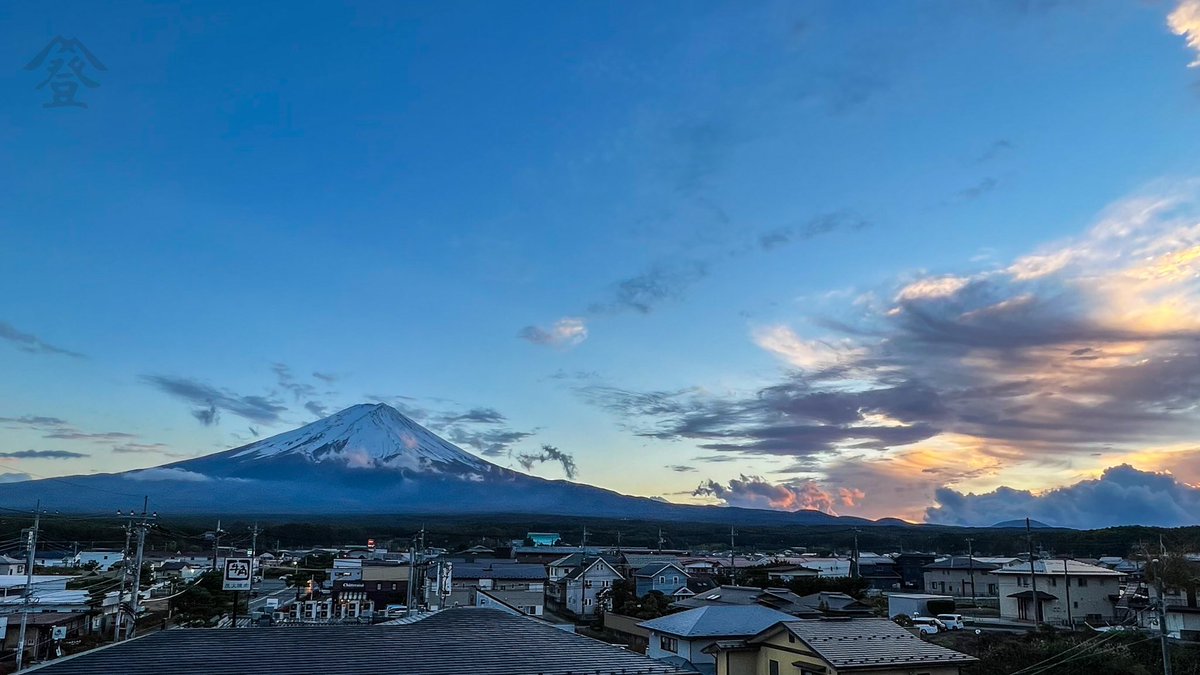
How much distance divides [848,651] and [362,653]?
1320 centimetres

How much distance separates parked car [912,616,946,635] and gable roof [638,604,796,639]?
11.2 meters

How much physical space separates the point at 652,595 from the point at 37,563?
54.3 m

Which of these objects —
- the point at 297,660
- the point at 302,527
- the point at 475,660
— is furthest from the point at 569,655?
the point at 302,527

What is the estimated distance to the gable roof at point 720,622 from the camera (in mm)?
26891

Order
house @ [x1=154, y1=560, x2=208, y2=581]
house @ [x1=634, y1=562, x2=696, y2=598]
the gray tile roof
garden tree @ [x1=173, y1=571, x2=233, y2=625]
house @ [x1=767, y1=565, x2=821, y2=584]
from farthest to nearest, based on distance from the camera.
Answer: house @ [x1=767, y1=565, x2=821, y2=584]
house @ [x1=154, y1=560, x2=208, y2=581]
house @ [x1=634, y1=562, x2=696, y2=598]
garden tree @ [x1=173, y1=571, x2=233, y2=625]
the gray tile roof

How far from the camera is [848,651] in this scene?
20875 millimetres

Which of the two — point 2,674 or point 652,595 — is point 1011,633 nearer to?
point 652,595

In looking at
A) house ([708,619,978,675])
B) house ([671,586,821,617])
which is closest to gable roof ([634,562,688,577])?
house ([671,586,821,617])

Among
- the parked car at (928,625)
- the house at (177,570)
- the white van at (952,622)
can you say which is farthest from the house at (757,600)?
the house at (177,570)

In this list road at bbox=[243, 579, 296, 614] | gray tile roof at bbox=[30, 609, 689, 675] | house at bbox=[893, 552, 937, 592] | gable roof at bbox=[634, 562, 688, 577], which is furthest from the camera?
house at bbox=[893, 552, 937, 592]

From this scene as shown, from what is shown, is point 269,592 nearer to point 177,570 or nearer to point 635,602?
point 177,570

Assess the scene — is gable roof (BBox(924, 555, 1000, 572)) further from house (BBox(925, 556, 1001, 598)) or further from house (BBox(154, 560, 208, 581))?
house (BBox(154, 560, 208, 581))

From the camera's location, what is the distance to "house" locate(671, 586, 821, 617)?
114 feet

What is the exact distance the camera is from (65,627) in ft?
116
